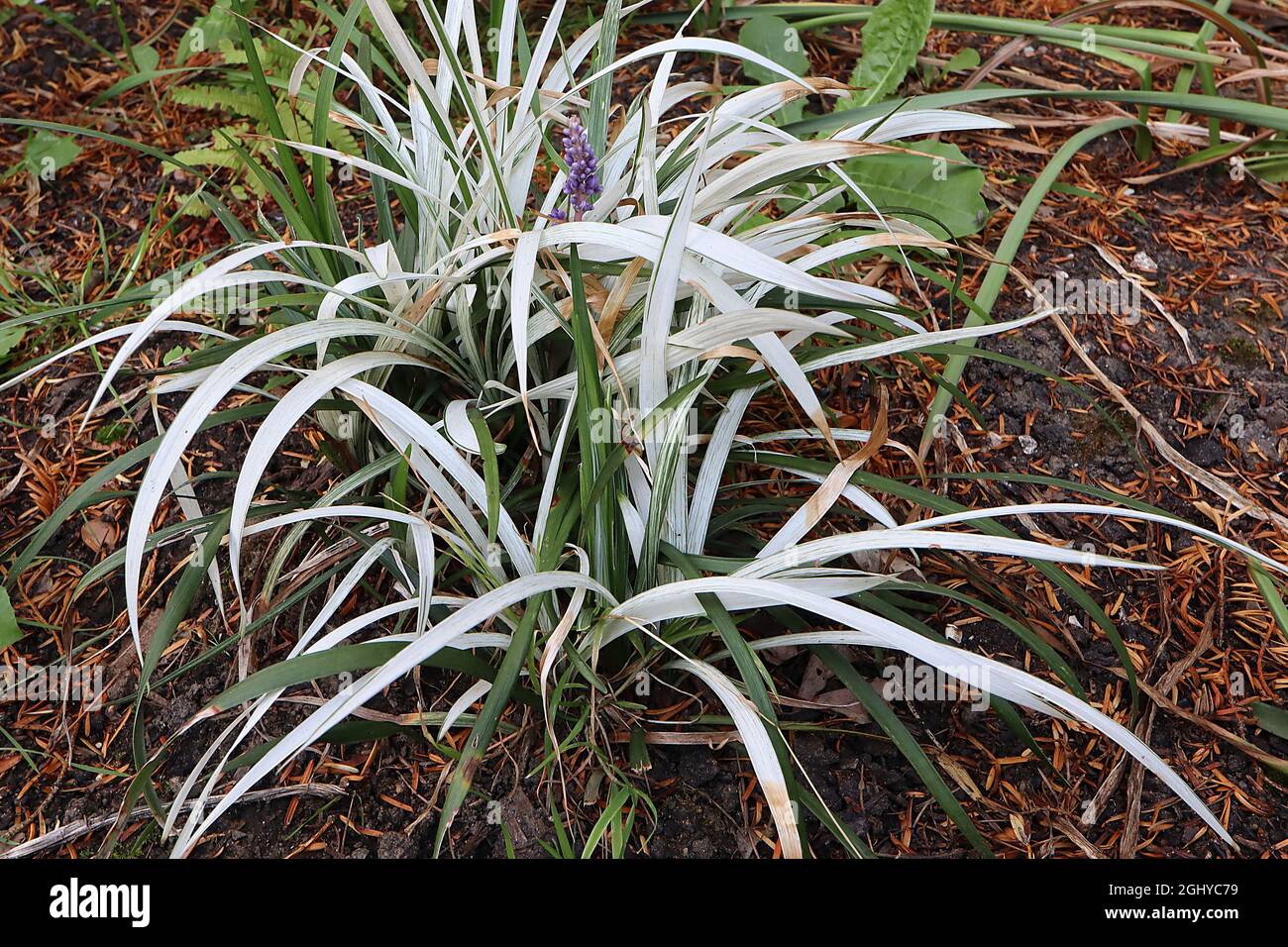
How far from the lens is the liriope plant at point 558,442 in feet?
3.51

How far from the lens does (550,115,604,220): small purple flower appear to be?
119 cm

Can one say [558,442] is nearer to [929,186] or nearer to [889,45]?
[929,186]

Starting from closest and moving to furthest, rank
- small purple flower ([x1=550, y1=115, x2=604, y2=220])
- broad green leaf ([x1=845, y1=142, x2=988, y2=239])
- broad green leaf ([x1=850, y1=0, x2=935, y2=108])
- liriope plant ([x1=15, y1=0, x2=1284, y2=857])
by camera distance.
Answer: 1. liriope plant ([x1=15, y1=0, x2=1284, y2=857])
2. small purple flower ([x1=550, y1=115, x2=604, y2=220])
3. broad green leaf ([x1=845, y1=142, x2=988, y2=239])
4. broad green leaf ([x1=850, y1=0, x2=935, y2=108])

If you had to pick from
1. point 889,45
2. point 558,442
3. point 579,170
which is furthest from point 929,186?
point 558,442

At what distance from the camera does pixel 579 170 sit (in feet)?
3.96

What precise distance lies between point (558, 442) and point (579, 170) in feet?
1.15

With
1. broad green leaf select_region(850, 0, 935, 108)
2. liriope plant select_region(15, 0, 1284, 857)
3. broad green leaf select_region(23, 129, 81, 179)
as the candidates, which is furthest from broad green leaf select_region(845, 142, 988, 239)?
broad green leaf select_region(23, 129, 81, 179)

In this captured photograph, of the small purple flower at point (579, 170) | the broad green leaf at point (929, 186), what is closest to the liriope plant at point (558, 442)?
the small purple flower at point (579, 170)

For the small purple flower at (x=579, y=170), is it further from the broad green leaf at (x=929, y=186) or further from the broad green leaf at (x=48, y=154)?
the broad green leaf at (x=48, y=154)

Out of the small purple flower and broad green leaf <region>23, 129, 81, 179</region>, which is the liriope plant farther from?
broad green leaf <region>23, 129, 81, 179</region>

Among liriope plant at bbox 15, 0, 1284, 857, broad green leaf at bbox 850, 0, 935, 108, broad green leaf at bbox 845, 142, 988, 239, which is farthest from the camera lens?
broad green leaf at bbox 850, 0, 935, 108

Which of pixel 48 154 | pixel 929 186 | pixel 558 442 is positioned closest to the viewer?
pixel 558 442
